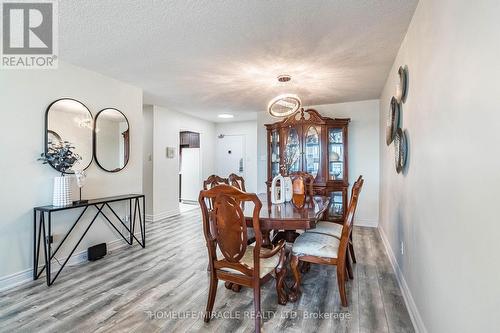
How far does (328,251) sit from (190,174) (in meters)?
5.54

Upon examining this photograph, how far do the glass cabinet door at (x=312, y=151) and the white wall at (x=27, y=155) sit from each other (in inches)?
132

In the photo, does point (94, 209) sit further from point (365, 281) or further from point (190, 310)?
point (365, 281)

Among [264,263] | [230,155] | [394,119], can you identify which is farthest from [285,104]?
[230,155]

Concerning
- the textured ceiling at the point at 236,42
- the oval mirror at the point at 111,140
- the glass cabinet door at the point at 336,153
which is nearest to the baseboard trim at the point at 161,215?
the oval mirror at the point at 111,140

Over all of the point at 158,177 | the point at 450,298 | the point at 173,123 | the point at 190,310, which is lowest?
the point at 190,310

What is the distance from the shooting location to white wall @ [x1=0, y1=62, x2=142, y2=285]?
7.91ft

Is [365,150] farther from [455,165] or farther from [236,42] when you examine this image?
[455,165]

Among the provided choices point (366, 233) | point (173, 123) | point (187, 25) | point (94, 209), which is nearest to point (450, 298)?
point (187, 25)

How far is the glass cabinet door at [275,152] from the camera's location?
4.97 meters

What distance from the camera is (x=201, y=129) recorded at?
659cm

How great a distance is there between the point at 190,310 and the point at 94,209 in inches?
78.5

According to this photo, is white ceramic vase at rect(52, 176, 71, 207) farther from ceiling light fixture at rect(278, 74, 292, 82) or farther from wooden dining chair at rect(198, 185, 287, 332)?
ceiling light fixture at rect(278, 74, 292, 82)

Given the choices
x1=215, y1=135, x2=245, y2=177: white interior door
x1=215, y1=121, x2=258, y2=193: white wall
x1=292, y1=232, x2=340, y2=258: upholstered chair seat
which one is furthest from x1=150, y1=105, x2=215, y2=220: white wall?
x1=292, y1=232, x2=340, y2=258: upholstered chair seat

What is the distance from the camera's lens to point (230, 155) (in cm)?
706
